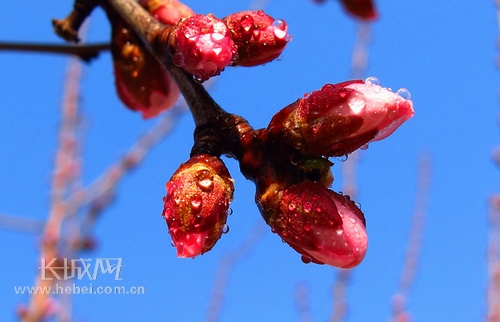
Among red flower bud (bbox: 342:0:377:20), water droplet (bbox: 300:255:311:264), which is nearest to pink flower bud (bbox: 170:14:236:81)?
water droplet (bbox: 300:255:311:264)

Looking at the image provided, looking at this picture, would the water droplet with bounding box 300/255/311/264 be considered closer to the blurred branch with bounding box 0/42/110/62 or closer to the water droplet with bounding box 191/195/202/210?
the water droplet with bounding box 191/195/202/210

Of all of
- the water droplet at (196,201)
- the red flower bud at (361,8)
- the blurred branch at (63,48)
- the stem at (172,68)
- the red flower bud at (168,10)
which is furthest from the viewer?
the red flower bud at (361,8)

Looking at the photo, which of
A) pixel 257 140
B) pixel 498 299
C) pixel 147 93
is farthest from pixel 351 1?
pixel 498 299

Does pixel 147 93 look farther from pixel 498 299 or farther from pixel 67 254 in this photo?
pixel 498 299

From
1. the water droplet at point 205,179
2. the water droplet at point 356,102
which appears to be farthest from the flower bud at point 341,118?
the water droplet at point 205,179

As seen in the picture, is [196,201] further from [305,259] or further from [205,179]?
[305,259]

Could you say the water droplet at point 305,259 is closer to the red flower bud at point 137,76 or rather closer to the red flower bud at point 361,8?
the red flower bud at point 137,76
